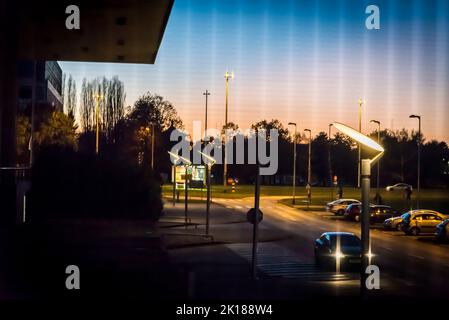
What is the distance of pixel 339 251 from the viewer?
2280 centimetres

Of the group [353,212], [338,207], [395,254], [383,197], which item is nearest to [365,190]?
[395,254]

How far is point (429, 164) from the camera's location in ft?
386

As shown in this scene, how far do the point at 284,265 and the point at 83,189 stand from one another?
10437 millimetres

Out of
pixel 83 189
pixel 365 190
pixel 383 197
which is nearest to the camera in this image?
pixel 365 190

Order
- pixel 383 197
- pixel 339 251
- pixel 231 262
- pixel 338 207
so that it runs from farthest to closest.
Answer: pixel 383 197
pixel 338 207
pixel 231 262
pixel 339 251

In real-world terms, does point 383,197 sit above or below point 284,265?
below

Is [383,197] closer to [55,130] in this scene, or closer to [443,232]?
[55,130]

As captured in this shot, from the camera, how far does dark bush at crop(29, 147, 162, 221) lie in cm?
2759

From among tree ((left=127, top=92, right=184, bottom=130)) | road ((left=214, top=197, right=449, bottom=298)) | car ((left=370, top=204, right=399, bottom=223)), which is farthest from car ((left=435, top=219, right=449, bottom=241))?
tree ((left=127, top=92, right=184, bottom=130))

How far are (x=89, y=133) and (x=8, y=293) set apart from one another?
6549 cm

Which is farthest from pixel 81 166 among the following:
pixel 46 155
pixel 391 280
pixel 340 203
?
pixel 340 203

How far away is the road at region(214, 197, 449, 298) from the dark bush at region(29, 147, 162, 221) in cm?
785

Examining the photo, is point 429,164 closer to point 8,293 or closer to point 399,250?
point 399,250

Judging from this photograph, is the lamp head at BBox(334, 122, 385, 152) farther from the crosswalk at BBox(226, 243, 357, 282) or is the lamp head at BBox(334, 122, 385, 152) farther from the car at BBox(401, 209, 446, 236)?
the car at BBox(401, 209, 446, 236)
